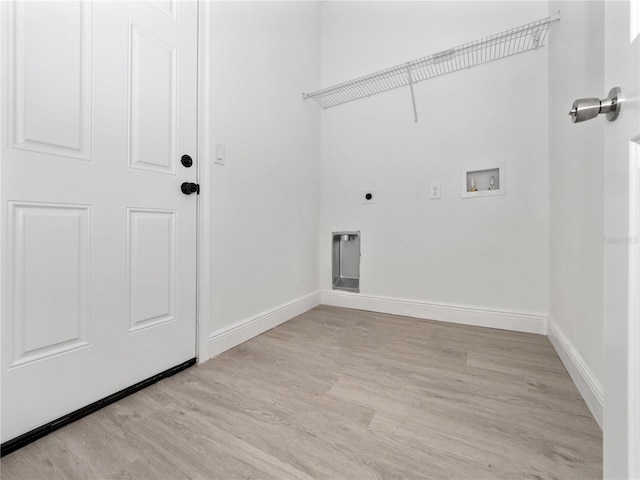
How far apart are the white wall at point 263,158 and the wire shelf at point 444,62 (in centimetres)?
31

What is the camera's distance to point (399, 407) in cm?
98

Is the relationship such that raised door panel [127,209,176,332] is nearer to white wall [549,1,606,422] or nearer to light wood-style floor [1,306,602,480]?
light wood-style floor [1,306,602,480]

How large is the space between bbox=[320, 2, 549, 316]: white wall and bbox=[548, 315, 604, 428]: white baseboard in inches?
15.3

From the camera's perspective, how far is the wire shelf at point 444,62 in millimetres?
1566

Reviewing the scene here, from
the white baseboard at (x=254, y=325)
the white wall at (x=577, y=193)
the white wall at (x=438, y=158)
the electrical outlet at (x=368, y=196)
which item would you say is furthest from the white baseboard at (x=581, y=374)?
the white baseboard at (x=254, y=325)

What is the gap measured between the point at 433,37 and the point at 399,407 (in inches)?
93.7

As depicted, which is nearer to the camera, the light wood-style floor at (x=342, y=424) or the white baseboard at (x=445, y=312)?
the light wood-style floor at (x=342, y=424)

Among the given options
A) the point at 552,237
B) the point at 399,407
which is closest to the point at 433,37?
the point at 552,237

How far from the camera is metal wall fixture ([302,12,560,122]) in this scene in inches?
61.6

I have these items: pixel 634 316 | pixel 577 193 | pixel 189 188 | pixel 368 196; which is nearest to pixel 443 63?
pixel 368 196

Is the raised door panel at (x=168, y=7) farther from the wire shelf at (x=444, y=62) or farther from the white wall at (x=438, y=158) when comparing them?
the white wall at (x=438, y=158)

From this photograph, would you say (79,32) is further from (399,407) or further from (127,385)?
(399,407)

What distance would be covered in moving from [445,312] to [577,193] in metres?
1.06

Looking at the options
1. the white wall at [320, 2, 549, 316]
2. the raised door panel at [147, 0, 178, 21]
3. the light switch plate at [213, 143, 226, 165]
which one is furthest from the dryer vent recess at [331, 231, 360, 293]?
the raised door panel at [147, 0, 178, 21]
